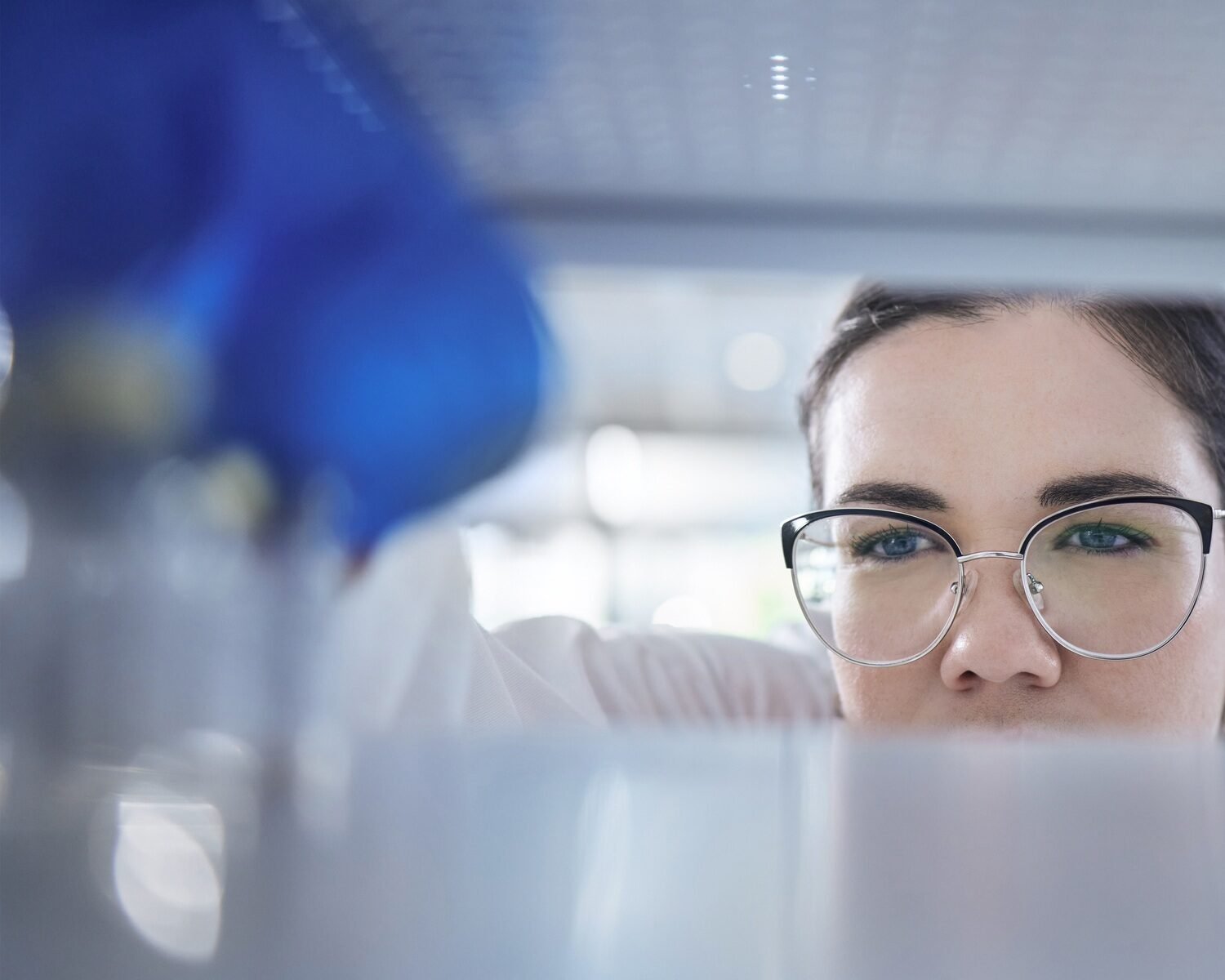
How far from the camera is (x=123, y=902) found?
0.43 feet

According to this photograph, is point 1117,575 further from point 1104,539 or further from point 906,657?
point 906,657

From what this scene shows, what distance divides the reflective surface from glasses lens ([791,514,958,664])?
42 centimetres

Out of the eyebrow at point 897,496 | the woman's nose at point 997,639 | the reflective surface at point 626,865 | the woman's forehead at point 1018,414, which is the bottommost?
the reflective surface at point 626,865

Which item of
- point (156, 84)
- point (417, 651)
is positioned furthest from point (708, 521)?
point (156, 84)

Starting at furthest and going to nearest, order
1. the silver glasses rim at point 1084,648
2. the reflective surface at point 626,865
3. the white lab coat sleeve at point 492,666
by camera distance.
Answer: the silver glasses rim at point 1084,648
the white lab coat sleeve at point 492,666
the reflective surface at point 626,865

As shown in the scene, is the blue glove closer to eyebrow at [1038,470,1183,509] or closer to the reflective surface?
the reflective surface

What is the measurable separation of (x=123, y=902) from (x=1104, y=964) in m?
0.13

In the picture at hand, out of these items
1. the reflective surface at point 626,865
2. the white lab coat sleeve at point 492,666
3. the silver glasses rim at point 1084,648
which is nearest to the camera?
the reflective surface at point 626,865

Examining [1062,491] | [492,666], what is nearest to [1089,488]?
[1062,491]

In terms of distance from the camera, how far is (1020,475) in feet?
1.95

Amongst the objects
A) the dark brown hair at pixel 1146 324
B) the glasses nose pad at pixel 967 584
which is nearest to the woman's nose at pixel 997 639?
the glasses nose pad at pixel 967 584

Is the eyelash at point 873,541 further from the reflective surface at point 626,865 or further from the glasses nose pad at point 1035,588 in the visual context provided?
the reflective surface at point 626,865

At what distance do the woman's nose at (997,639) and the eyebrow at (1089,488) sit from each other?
0.15 feet

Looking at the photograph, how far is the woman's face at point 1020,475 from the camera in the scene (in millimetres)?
581
